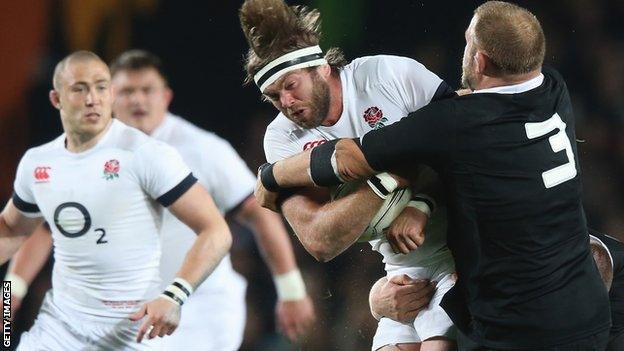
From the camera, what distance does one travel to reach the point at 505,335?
2281 millimetres

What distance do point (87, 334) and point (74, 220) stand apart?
0.45m

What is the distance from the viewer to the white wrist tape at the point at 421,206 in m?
2.35

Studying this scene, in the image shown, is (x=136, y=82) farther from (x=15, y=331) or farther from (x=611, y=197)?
(x=611, y=197)

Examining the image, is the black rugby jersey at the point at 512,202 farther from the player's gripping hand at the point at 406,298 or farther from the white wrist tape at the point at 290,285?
the white wrist tape at the point at 290,285

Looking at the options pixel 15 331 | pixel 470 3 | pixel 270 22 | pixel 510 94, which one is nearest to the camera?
pixel 510 94

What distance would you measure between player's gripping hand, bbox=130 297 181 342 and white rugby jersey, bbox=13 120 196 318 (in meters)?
0.09

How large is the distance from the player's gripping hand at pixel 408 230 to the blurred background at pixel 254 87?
52.8 inches

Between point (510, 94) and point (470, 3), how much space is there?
147 cm

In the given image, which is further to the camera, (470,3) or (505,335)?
(470,3)

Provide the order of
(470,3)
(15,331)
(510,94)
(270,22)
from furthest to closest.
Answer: (15,331)
(470,3)
(270,22)
(510,94)

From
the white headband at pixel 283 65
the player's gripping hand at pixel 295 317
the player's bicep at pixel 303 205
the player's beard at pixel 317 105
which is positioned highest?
the white headband at pixel 283 65

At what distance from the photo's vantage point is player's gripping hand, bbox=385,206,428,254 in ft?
7.58

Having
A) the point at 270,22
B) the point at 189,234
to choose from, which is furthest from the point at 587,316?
the point at 189,234

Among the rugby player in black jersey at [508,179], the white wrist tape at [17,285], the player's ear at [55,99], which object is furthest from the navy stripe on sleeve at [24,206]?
the rugby player in black jersey at [508,179]
